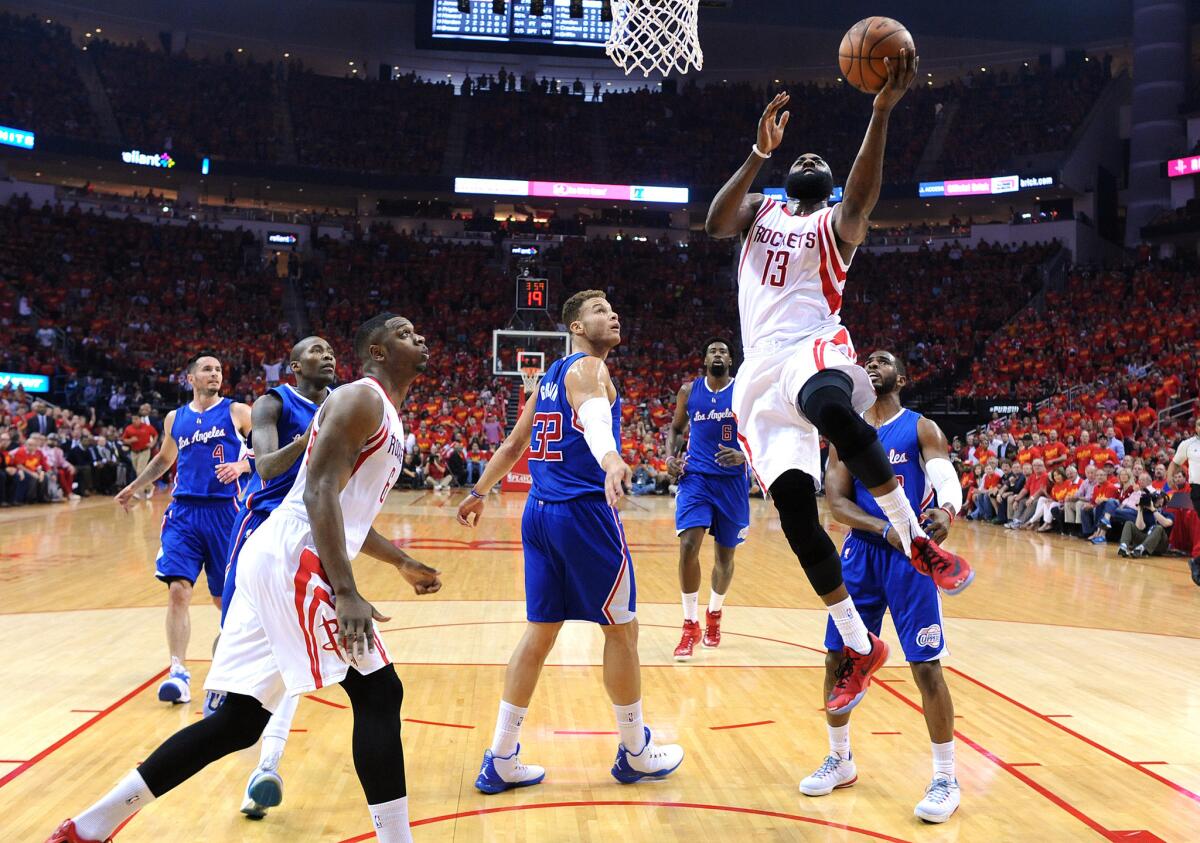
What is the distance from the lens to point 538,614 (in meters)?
4.61

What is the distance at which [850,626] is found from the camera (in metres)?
4.22

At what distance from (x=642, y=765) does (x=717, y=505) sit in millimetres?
3226

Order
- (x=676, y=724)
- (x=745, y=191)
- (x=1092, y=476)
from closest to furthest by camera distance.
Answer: (x=745, y=191) < (x=676, y=724) < (x=1092, y=476)

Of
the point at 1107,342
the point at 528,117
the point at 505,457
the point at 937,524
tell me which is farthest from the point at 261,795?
the point at 528,117

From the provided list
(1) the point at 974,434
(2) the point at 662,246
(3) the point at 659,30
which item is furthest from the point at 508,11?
(3) the point at 659,30

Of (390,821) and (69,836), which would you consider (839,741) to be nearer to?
(390,821)

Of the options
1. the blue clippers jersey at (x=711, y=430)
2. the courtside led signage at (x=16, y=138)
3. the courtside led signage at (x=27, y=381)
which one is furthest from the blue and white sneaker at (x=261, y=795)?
the courtside led signage at (x=16, y=138)

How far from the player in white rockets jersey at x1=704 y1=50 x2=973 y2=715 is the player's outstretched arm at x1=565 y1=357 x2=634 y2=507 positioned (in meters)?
0.59

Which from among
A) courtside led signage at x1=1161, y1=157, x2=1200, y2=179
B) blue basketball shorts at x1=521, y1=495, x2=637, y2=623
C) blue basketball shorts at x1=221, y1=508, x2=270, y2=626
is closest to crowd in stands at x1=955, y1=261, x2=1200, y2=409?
courtside led signage at x1=1161, y1=157, x2=1200, y2=179

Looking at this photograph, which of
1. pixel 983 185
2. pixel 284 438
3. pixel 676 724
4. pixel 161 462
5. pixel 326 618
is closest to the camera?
pixel 326 618

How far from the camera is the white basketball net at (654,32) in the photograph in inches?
307

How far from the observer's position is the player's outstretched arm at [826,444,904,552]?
14.7ft

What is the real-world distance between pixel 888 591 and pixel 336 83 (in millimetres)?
37977

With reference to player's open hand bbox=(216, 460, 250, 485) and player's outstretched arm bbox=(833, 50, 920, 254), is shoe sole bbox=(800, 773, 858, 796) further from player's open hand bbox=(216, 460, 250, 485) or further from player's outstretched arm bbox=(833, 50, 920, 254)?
player's open hand bbox=(216, 460, 250, 485)
